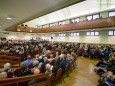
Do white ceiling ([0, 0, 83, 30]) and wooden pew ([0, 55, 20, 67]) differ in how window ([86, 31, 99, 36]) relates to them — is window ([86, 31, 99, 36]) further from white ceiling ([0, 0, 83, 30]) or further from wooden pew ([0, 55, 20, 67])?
white ceiling ([0, 0, 83, 30])

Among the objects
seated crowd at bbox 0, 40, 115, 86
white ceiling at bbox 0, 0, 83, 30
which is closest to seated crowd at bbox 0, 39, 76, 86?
seated crowd at bbox 0, 40, 115, 86

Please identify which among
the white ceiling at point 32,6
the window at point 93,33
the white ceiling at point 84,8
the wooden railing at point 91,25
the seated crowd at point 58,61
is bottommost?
the seated crowd at point 58,61

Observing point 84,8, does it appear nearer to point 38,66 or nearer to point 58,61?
point 58,61

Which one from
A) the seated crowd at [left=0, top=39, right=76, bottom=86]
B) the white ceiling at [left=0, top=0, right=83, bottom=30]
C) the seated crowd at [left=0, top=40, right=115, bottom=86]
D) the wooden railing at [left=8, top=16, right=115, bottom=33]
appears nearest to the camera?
the white ceiling at [left=0, top=0, right=83, bottom=30]

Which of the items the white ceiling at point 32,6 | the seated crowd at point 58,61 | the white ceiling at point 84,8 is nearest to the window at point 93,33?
the seated crowd at point 58,61

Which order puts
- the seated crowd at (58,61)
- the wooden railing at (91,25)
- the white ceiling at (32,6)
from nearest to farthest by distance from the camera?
1. the white ceiling at (32,6)
2. the seated crowd at (58,61)
3. the wooden railing at (91,25)

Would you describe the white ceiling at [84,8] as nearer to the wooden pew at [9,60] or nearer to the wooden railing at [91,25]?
the wooden railing at [91,25]

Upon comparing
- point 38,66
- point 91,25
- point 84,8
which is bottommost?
point 38,66

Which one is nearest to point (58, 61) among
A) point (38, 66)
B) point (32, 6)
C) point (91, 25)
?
point (38, 66)

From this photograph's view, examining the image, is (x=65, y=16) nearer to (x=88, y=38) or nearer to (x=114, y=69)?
(x=88, y=38)

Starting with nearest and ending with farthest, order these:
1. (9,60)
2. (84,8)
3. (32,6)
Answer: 1. (32,6)
2. (9,60)
3. (84,8)

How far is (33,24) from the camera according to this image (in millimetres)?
25891

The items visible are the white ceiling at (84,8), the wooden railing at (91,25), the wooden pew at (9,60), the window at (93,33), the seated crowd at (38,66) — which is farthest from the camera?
the window at (93,33)

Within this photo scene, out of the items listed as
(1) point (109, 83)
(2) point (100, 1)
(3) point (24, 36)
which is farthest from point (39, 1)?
(3) point (24, 36)
